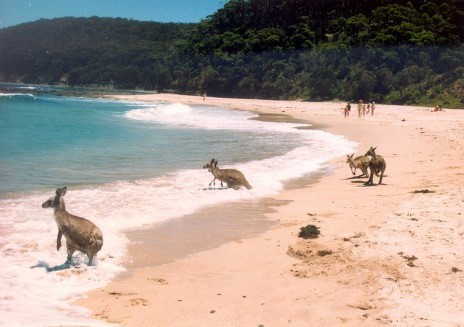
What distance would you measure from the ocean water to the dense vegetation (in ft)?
121

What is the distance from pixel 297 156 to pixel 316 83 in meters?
60.1

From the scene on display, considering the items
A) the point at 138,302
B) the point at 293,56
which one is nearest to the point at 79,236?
the point at 138,302

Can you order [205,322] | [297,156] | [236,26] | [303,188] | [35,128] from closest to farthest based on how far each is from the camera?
1. [205,322]
2. [303,188]
3. [297,156]
4. [35,128]
5. [236,26]

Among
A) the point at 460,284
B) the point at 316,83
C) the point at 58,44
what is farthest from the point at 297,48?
the point at 58,44

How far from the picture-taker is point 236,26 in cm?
12294

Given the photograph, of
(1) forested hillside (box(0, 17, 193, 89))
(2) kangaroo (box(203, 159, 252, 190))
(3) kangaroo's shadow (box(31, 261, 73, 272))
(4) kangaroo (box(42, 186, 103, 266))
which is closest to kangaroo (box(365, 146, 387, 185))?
(2) kangaroo (box(203, 159, 252, 190))

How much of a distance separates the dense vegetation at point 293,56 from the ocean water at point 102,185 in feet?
121

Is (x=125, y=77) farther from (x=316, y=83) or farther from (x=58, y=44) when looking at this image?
(x=316, y=83)

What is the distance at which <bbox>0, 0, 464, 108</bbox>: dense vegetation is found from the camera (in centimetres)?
6469

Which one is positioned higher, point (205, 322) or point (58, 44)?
point (58, 44)

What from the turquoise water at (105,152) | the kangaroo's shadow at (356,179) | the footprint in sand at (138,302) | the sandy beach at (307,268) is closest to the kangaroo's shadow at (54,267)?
the sandy beach at (307,268)

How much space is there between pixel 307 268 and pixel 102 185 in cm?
746

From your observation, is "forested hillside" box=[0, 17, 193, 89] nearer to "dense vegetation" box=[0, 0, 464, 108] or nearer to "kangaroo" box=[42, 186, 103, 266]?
"dense vegetation" box=[0, 0, 464, 108]

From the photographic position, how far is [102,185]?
12758 mm
